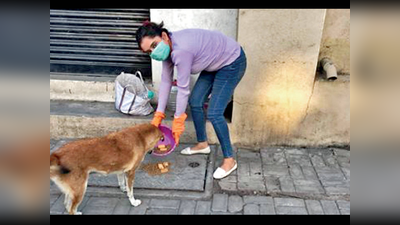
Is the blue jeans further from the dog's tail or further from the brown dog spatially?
the dog's tail

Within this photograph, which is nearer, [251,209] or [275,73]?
[251,209]

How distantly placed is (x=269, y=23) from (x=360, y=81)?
1624 millimetres

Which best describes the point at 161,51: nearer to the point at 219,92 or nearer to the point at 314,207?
the point at 219,92

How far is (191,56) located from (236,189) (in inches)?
56.9

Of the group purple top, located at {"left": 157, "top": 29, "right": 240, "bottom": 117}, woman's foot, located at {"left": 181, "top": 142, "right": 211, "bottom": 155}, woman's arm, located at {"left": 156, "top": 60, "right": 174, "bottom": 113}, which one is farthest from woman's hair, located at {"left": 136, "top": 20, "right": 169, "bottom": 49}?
woman's foot, located at {"left": 181, "top": 142, "right": 211, "bottom": 155}

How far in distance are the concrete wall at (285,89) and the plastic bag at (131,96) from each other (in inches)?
46.1

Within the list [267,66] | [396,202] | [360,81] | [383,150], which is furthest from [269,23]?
[396,202]

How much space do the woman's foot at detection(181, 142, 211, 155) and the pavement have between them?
0.20 ft

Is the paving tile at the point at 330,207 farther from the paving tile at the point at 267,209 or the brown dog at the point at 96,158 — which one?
the brown dog at the point at 96,158

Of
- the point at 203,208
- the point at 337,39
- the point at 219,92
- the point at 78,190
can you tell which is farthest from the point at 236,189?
the point at 337,39

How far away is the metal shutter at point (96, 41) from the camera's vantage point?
14.7 feet

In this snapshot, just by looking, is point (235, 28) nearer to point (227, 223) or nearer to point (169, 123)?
point (169, 123)

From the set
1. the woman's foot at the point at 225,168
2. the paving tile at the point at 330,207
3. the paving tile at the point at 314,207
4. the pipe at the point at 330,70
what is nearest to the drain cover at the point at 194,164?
the woman's foot at the point at 225,168

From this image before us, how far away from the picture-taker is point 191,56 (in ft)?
10.0
